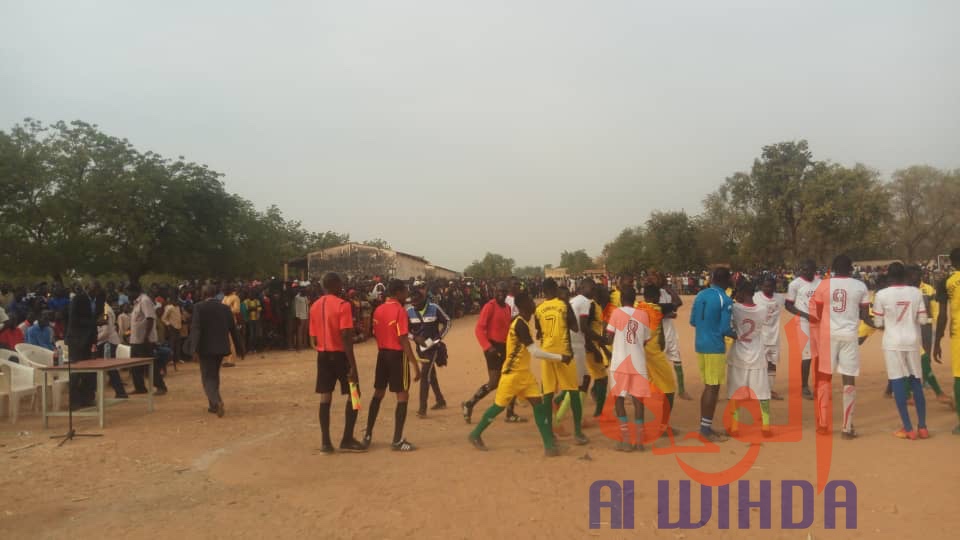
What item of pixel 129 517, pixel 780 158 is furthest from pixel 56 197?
pixel 780 158

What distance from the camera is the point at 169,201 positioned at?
30.1m

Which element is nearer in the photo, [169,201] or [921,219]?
[169,201]

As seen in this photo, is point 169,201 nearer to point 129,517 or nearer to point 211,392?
point 211,392

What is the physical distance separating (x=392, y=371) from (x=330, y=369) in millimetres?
688

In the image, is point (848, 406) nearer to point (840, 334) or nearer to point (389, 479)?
point (840, 334)

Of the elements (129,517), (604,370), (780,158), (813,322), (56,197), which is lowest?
(129,517)

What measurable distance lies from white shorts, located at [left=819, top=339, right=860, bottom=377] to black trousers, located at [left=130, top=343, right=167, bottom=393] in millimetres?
9314

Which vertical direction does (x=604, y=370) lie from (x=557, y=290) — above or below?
below

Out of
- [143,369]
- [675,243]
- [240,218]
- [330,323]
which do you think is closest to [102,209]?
[240,218]

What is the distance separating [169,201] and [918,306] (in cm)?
3131

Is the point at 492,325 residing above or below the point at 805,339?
above

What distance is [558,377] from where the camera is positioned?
6410 millimetres

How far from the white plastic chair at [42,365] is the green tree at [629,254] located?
1766 inches

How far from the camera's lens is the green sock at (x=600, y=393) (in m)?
7.61
